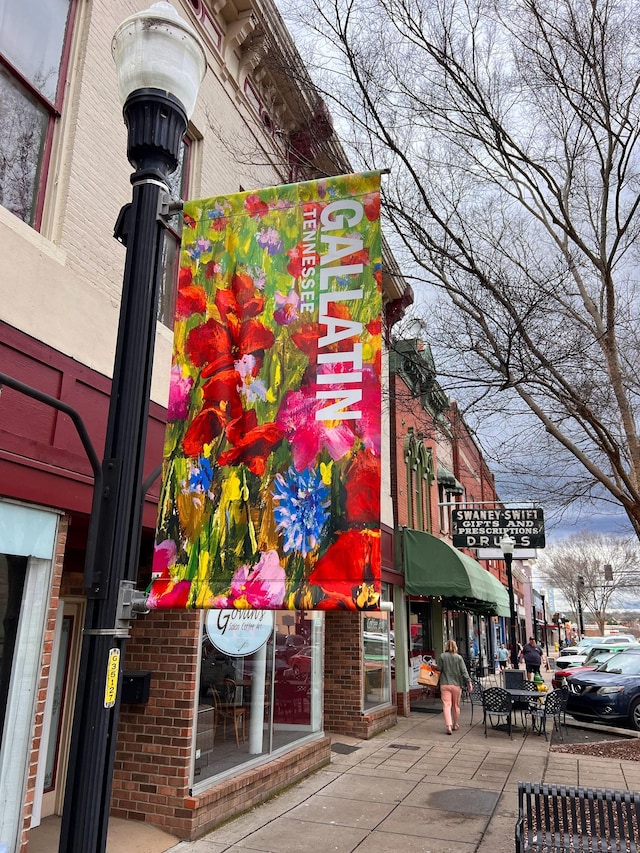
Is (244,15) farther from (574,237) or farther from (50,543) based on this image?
(50,543)

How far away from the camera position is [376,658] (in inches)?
516

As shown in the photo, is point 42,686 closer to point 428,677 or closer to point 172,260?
point 172,260

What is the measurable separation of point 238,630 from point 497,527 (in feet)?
35.3

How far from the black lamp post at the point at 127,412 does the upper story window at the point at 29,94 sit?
277cm

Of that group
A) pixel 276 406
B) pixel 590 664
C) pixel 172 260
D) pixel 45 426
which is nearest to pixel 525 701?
pixel 590 664

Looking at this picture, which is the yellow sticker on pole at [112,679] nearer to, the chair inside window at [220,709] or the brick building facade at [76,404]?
the brick building facade at [76,404]

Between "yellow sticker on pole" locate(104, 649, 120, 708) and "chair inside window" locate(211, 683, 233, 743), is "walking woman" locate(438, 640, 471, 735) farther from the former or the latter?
"yellow sticker on pole" locate(104, 649, 120, 708)

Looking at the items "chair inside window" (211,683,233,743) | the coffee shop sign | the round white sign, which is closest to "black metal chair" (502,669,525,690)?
the coffee shop sign

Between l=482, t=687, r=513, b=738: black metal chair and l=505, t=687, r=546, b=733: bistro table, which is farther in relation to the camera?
l=505, t=687, r=546, b=733: bistro table

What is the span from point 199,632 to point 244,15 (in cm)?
754

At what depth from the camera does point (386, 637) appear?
13.7 metres

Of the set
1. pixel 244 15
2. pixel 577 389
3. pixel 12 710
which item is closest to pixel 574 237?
pixel 577 389

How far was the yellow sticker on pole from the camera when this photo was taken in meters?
2.25

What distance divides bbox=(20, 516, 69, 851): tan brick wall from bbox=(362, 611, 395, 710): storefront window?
8166mm
